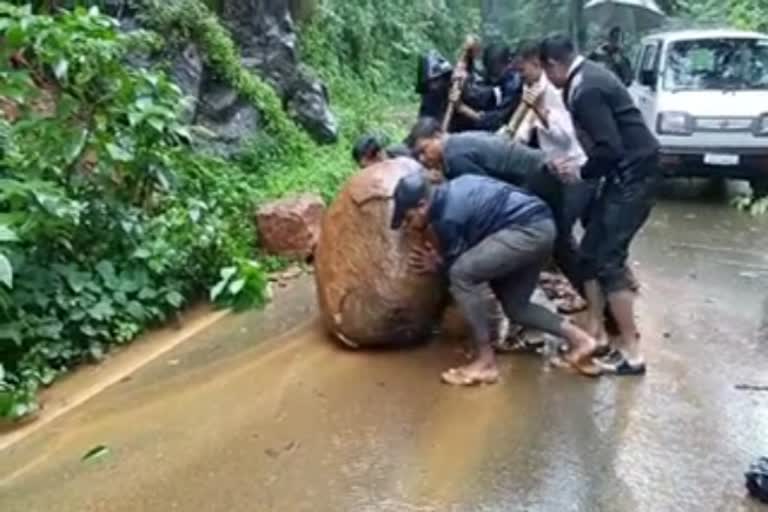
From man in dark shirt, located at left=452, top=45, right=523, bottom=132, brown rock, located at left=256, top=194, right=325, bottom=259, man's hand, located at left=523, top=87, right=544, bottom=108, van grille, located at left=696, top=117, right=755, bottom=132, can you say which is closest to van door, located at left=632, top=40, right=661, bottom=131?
van grille, located at left=696, top=117, right=755, bottom=132

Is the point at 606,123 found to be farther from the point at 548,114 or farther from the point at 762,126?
the point at 762,126

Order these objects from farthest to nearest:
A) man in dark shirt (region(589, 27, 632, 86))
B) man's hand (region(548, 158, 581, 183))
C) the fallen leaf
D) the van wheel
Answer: man in dark shirt (region(589, 27, 632, 86)), the van wheel, man's hand (region(548, 158, 581, 183)), the fallen leaf

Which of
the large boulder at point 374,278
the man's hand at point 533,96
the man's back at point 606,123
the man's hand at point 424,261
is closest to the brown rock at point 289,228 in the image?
the large boulder at point 374,278

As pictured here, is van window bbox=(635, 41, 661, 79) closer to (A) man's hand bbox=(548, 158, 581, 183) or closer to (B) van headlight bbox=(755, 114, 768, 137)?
(B) van headlight bbox=(755, 114, 768, 137)

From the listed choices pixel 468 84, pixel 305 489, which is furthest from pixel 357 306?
pixel 468 84

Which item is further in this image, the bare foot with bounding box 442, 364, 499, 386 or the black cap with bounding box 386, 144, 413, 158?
the black cap with bounding box 386, 144, 413, 158

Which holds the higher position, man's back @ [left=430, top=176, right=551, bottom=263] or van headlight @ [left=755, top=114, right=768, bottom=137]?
man's back @ [left=430, top=176, right=551, bottom=263]

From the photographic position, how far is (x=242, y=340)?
6484 millimetres

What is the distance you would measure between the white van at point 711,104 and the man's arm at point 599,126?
18.9 ft

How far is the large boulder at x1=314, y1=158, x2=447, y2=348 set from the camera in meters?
5.96

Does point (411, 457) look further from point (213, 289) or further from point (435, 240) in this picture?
point (213, 289)

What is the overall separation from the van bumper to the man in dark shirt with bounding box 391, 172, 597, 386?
5.81m

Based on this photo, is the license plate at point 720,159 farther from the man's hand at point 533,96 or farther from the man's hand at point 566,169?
the man's hand at point 566,169

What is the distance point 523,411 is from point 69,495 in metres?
2.27
